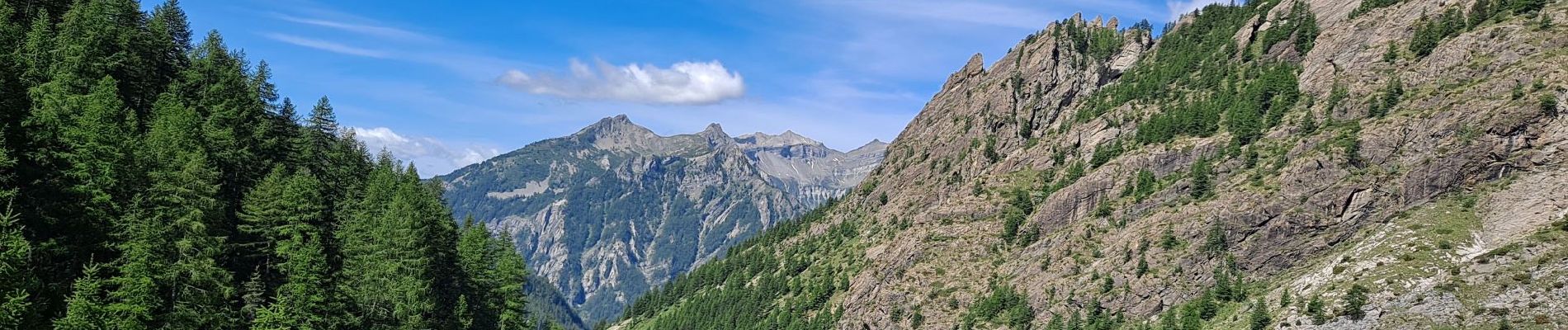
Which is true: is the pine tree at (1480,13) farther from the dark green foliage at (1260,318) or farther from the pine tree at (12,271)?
the pine tree at (12,271)

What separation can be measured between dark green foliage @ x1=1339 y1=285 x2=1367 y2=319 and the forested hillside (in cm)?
8409

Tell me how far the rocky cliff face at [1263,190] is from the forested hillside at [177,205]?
81448 millimetres

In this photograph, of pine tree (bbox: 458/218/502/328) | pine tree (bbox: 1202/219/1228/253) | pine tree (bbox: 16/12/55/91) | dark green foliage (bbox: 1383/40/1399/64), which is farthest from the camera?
dark green foliage (bbox: 1383/40/1399/64)

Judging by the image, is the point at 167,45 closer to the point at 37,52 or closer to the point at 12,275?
the point at 37,52

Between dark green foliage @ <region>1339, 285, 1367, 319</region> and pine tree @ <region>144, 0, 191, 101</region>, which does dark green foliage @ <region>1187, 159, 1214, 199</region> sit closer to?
dark green foliage @ <region>1339, 285, 1367, 319</region>

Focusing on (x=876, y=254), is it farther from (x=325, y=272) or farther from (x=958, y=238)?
(x=325, y=272)

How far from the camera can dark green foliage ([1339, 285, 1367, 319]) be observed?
3189 inches

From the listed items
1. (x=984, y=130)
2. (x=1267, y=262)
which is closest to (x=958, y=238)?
(x=984, y=130)


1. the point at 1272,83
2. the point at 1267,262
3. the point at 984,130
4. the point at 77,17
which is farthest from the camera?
the point at 984,130

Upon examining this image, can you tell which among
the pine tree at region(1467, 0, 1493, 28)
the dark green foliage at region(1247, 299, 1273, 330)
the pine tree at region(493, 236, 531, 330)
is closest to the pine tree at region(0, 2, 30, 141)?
the pine tree at region(493, 236, 531, 330)

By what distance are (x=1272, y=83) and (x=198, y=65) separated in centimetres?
13877

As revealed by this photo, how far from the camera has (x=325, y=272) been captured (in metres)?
59.4

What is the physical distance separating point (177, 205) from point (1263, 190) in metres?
117

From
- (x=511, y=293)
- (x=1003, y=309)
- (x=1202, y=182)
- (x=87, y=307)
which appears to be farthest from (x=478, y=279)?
(x=1202, y=182)
